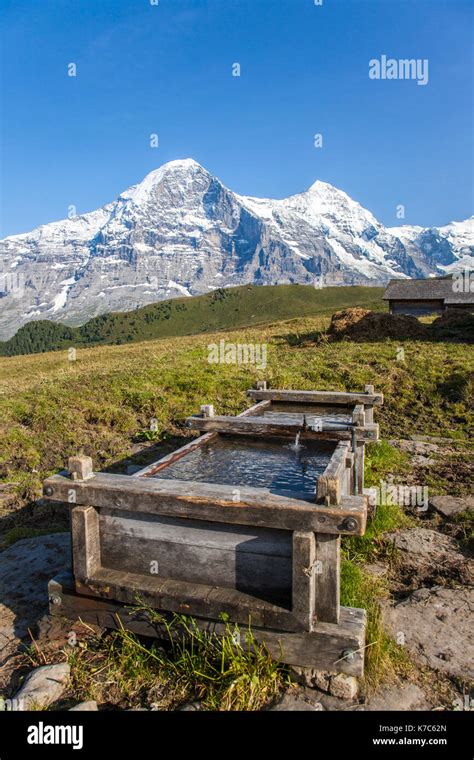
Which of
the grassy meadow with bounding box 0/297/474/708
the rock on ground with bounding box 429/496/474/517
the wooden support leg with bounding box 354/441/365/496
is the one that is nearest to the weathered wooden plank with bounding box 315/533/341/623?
the grassy meadow with bounding box 0/297/474/708

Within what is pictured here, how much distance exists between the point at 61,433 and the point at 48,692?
8.56 metres

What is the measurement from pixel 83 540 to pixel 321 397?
711 cm

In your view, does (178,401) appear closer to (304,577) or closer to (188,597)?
(188,597)

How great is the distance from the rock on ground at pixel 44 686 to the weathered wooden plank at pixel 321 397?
7611 millimetres

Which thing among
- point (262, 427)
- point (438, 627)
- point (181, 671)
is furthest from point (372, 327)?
point (181, 671)

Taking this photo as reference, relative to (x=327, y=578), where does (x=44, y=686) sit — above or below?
below

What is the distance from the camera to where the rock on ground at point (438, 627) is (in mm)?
4791

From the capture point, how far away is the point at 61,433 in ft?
40.5

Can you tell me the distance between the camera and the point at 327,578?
440 centimetres

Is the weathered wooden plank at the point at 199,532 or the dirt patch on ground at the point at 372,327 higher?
the dirt patch on ground at the point at 372,327

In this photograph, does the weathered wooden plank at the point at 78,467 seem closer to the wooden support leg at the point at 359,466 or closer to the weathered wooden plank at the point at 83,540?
the weathered wooden plank at the point at 83,540

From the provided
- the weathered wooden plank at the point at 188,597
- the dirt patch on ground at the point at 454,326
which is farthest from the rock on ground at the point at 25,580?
the dirt patch on ground at the point at 454,326
